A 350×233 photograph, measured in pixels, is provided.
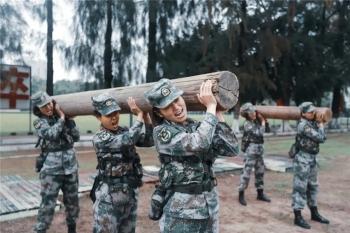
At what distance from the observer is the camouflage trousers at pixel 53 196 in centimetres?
497

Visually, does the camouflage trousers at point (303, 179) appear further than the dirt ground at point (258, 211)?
Yes

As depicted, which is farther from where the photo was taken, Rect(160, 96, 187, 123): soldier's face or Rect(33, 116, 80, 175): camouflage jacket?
Rect(33, 116, 80, 175): camouflage jacket

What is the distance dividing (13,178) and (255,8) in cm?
1506

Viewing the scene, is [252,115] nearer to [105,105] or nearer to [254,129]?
[254,129]

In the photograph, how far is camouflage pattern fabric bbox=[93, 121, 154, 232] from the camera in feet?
12.8

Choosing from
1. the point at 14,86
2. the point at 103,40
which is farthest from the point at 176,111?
the point at 103,40

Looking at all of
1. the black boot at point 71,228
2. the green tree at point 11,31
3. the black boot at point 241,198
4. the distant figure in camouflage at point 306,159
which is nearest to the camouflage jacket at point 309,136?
the distant figure in camouflage at point 306,159

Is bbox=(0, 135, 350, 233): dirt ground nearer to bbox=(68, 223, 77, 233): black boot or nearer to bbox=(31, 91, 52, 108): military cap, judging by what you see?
bbox=(68, 223, 77, 233): black boot

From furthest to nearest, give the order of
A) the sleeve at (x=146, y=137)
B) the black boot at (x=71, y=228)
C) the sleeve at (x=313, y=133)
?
1. the sleeve at (x=313, y=133)
2. the black boot at (x=71, y=228)
3. the sleeve at (x=146, y=137)

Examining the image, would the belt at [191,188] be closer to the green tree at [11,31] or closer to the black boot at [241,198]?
the black boot at [241,198]

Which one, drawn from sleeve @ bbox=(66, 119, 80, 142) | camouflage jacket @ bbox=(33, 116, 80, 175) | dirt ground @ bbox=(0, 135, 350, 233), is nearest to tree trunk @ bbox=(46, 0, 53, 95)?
dirt ground @ bbox=(0, 135, 350, 233)

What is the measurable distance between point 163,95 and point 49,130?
2.53 m

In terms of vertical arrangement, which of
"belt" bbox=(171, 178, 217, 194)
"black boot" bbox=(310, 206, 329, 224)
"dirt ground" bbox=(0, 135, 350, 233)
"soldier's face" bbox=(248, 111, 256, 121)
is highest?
"soldier's face" bbox=(248, 111, 256, 121)

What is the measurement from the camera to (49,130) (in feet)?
16.4
